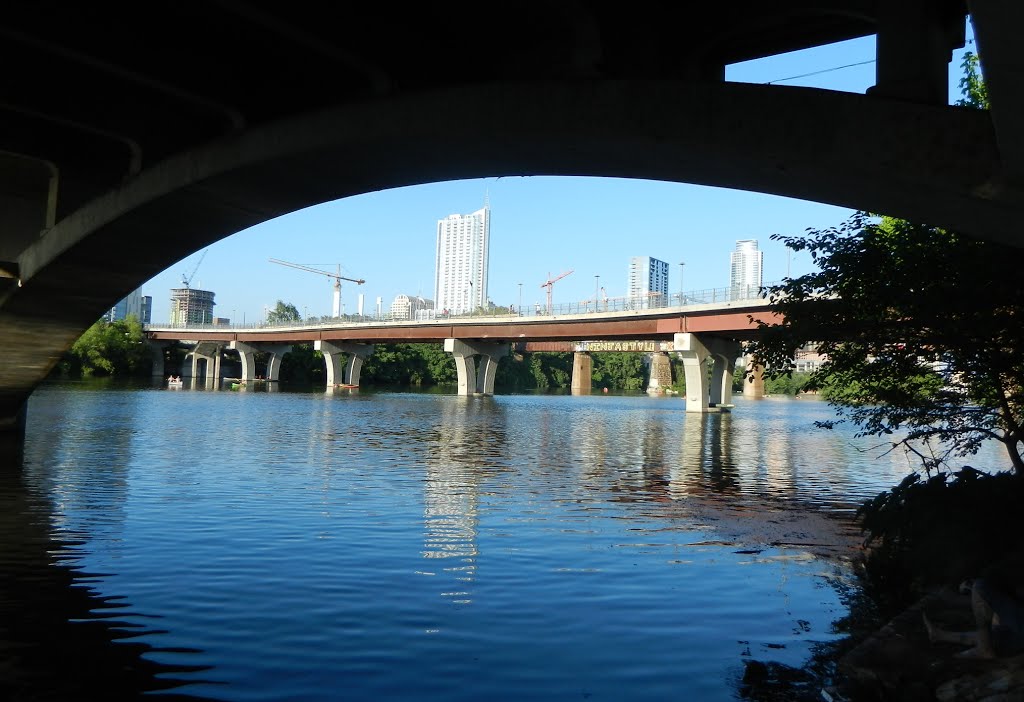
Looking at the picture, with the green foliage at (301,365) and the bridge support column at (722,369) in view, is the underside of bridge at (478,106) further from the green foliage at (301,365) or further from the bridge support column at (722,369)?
the green foliage at (301,365)

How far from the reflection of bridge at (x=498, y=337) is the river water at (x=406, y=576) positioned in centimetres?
2373

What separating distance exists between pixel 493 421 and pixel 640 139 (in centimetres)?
4059

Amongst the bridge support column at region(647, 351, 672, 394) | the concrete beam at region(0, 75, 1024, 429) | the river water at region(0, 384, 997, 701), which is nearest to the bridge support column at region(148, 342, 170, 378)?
the bridge support column at region(647, 351, 672, 394)

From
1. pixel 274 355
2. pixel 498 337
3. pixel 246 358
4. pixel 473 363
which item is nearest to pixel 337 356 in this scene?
pixel 274 355

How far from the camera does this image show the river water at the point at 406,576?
26.1ft

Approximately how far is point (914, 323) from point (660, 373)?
166m

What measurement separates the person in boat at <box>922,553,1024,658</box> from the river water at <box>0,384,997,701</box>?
5.03 ft

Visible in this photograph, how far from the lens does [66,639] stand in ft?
28.1

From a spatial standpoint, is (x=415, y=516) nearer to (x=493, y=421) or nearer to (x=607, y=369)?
(x=493, y=421)

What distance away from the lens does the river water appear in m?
7.95

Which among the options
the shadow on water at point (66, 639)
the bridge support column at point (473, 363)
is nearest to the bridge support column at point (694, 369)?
the bridge support column at point (473, 363)

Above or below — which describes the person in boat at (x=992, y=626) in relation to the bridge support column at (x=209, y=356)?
below

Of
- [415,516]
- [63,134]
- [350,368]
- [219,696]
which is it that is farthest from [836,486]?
[350,368]

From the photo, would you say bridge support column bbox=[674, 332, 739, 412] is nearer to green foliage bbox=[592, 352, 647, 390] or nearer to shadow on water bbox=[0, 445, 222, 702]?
shadow on water bbox=[0, 445, 222, 702]
